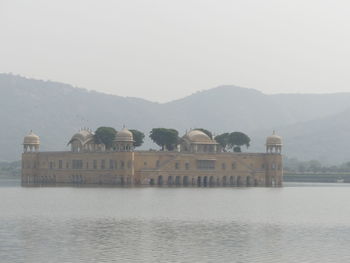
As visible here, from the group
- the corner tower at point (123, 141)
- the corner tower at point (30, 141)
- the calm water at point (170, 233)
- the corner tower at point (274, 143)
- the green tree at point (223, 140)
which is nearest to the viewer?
the calm water at point (170, 233)

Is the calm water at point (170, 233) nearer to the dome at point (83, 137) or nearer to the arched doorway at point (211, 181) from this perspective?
the arched doorway at point (211, 181)

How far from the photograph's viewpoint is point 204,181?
14450cm

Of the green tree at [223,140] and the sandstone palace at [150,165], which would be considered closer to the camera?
the sandstone palace at [150,165]

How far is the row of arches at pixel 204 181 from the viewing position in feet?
457

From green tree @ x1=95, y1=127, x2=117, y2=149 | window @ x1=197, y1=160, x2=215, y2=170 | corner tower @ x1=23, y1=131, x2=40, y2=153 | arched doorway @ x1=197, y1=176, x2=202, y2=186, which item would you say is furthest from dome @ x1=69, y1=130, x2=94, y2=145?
arched doorway @ x1=197, y1=176, x2=202, y2=186

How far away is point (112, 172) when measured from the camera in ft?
455

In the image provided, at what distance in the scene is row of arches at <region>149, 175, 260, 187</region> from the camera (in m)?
139

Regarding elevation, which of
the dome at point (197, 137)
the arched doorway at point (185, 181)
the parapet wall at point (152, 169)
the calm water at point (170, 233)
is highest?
the dome at point (197, 137)

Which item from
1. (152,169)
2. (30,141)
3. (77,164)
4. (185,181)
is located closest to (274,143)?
(185,181)

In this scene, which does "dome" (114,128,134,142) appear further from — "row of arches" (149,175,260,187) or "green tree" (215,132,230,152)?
"green tree" (215,132,230,152)

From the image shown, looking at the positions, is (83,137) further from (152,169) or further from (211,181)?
(211,181)

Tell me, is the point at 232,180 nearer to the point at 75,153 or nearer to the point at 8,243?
the point at 75,153

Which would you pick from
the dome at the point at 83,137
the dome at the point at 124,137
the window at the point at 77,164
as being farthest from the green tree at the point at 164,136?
the window at the point at 77,164

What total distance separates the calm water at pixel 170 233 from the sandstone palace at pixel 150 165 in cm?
5990
